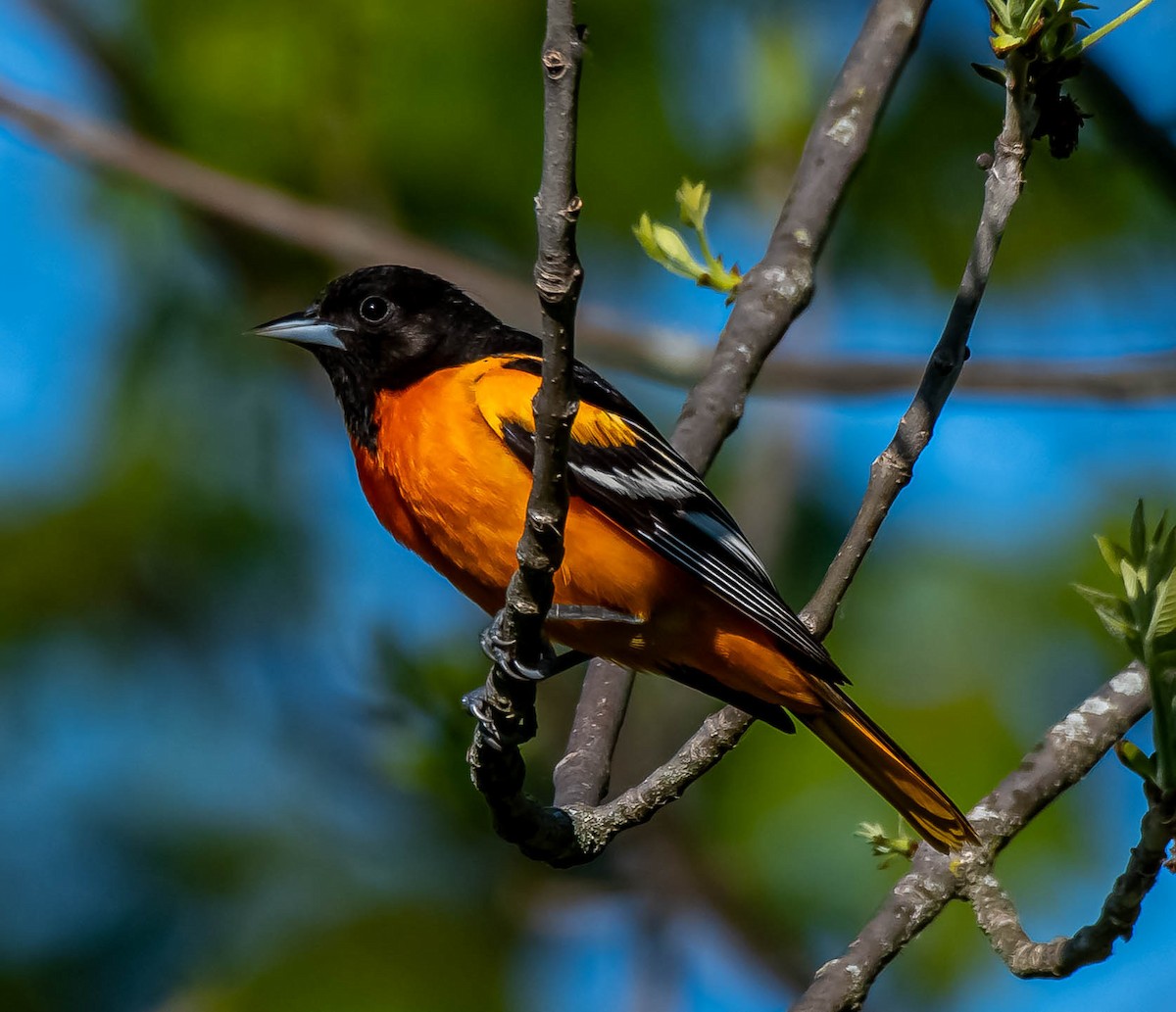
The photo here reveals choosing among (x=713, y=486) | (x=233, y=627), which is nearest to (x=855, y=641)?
(x=713, y=486)

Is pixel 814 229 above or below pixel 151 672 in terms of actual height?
above

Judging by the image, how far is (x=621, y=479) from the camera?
3891 millimetres

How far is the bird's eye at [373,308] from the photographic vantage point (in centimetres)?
455

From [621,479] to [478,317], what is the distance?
1034 millimetres

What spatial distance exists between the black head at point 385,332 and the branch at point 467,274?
67 centimetres

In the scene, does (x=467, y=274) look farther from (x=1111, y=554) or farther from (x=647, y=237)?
(x=1111, y=554)

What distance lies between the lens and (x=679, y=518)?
12.8 feet

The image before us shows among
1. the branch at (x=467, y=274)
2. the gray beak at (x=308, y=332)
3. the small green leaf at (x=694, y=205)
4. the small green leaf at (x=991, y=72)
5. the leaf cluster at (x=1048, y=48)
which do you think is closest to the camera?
the leaf cluster at (x=1048, y=48)

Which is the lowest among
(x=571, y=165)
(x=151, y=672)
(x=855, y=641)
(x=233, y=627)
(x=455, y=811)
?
(x=151, y=672)

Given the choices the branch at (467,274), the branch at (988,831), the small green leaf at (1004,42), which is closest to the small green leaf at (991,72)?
the small green leaf at (1004,42)

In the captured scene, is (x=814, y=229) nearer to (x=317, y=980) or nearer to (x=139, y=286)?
(x=317, y=980)

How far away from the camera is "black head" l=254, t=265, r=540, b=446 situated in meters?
4.36

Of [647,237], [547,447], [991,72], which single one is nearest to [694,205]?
[647,237]

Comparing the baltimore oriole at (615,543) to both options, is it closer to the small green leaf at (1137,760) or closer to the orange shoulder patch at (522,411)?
the orange shoulder patch at (522,411)
